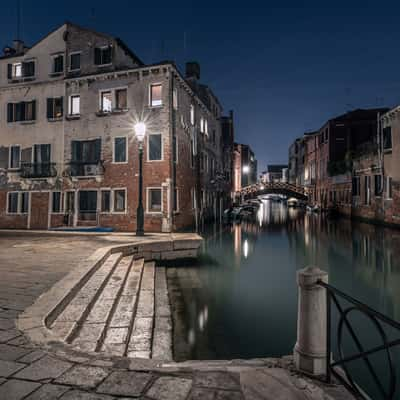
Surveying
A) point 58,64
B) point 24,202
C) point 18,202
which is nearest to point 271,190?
point 58,64

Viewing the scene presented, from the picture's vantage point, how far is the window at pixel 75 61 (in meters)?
18.9

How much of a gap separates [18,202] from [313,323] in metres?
21.4

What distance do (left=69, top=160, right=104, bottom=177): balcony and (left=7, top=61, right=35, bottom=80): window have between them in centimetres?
731

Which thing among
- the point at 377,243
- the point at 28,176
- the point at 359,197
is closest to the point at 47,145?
the point at 28,176

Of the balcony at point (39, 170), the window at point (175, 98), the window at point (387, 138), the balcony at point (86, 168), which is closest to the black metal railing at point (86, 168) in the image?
the balcony at point (86, 168)

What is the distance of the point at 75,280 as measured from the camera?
18.0 ft

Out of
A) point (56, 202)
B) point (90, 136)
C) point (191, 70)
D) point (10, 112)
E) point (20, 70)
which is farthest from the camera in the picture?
point (191, 70)

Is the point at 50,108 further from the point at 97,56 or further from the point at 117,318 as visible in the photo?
the point at 117,318

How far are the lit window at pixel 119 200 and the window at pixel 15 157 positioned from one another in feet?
25.3

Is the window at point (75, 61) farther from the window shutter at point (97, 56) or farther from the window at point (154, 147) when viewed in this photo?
the window at point (154, 147)

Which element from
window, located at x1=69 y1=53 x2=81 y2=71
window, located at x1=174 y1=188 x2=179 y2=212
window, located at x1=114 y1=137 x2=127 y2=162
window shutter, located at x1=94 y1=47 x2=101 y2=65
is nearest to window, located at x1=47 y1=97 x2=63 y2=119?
window, located at x1=69 y1=53 x2=81 y2=71

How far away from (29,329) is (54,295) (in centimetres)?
118

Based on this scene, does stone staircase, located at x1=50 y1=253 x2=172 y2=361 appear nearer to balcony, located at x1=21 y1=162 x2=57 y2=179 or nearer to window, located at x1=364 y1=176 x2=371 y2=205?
balcony, located at x1=21 y1=162 x2=57 y2=179

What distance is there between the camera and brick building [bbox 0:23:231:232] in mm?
17094
